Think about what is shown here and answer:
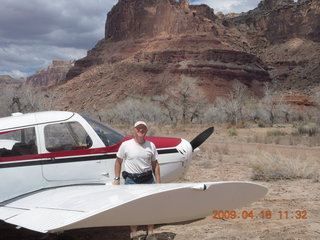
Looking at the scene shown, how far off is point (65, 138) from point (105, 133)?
2.28ft

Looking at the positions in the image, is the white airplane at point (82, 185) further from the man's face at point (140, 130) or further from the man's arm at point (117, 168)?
the man's face at point (140, 130)

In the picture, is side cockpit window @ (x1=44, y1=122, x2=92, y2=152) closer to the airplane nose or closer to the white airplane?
the white airplane

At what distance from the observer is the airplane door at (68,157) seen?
15.1 feet

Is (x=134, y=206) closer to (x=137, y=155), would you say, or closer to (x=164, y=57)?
(x=137, y=155)

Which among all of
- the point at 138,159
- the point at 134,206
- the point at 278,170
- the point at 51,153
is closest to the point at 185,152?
the point at 138,159

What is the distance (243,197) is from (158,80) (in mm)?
77193

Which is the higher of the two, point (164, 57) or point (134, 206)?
point (164, 57)

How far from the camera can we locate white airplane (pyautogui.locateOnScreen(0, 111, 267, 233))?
298 cm

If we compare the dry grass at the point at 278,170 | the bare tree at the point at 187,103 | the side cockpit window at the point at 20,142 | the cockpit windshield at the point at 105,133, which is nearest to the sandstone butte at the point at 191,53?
the bare tree at the point at 187,103

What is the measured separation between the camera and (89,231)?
5574mm

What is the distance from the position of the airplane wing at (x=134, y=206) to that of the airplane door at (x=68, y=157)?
2.58ft

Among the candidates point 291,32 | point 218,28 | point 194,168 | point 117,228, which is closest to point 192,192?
point 117,228

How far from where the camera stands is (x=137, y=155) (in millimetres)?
4422

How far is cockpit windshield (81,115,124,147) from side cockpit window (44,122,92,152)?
184 millimetres
